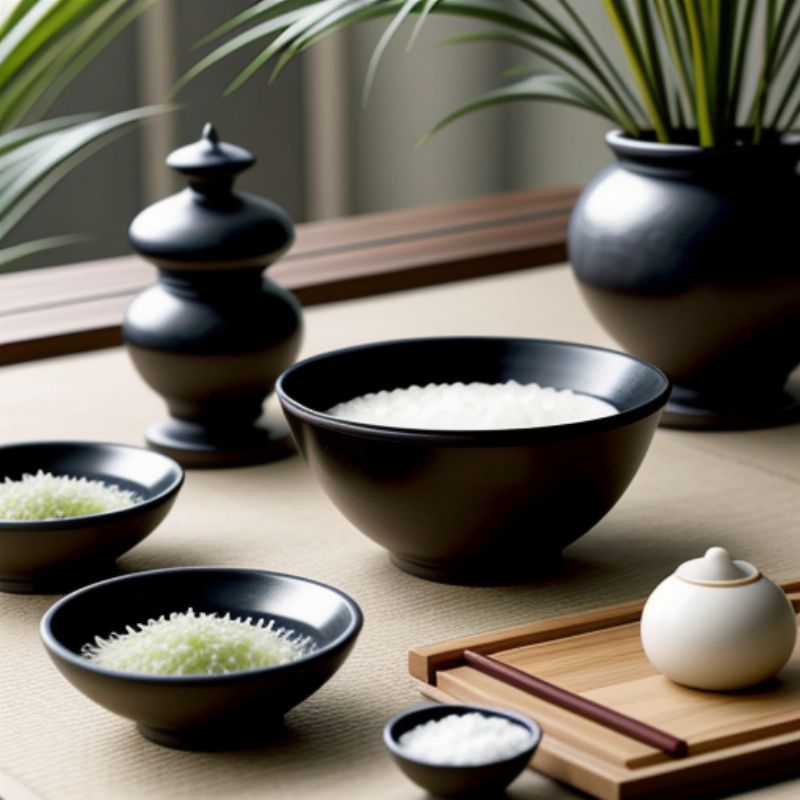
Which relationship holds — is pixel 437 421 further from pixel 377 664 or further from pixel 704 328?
pixel 704 328

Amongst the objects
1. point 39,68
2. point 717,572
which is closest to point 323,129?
point 39,68

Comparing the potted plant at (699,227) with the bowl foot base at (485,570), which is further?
the potted plant at (699,227)

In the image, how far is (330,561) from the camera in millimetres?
1054

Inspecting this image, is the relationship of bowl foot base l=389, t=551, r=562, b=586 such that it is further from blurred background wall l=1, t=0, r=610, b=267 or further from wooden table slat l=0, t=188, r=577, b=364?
blurred background wall l=1, t=0, r=610, b=267

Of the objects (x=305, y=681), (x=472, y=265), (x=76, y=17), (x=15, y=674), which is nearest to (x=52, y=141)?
(x=76, y=17)

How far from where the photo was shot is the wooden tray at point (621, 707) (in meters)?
0.73

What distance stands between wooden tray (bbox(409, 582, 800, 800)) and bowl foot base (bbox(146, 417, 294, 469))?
429mm

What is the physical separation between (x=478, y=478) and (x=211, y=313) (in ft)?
1.29

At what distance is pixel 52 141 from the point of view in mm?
1465

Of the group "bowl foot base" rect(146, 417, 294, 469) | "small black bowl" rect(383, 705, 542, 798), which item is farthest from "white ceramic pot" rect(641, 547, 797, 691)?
"bowl foot base" rect(146, 417, 294, 469)

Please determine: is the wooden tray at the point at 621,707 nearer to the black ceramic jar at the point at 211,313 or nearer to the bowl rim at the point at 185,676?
the bowl rim at the point at 185,676

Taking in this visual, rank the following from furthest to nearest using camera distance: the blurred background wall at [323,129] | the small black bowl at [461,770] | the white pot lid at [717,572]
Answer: the blurred background wall at [323,129]
the white pot lid at [717,572]
the small black bowl at [461,770]

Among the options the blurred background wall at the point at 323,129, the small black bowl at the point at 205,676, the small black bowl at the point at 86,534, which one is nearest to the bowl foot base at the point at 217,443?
the small black bowl at the point at 86,534

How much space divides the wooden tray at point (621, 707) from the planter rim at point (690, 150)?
493 millimetres
